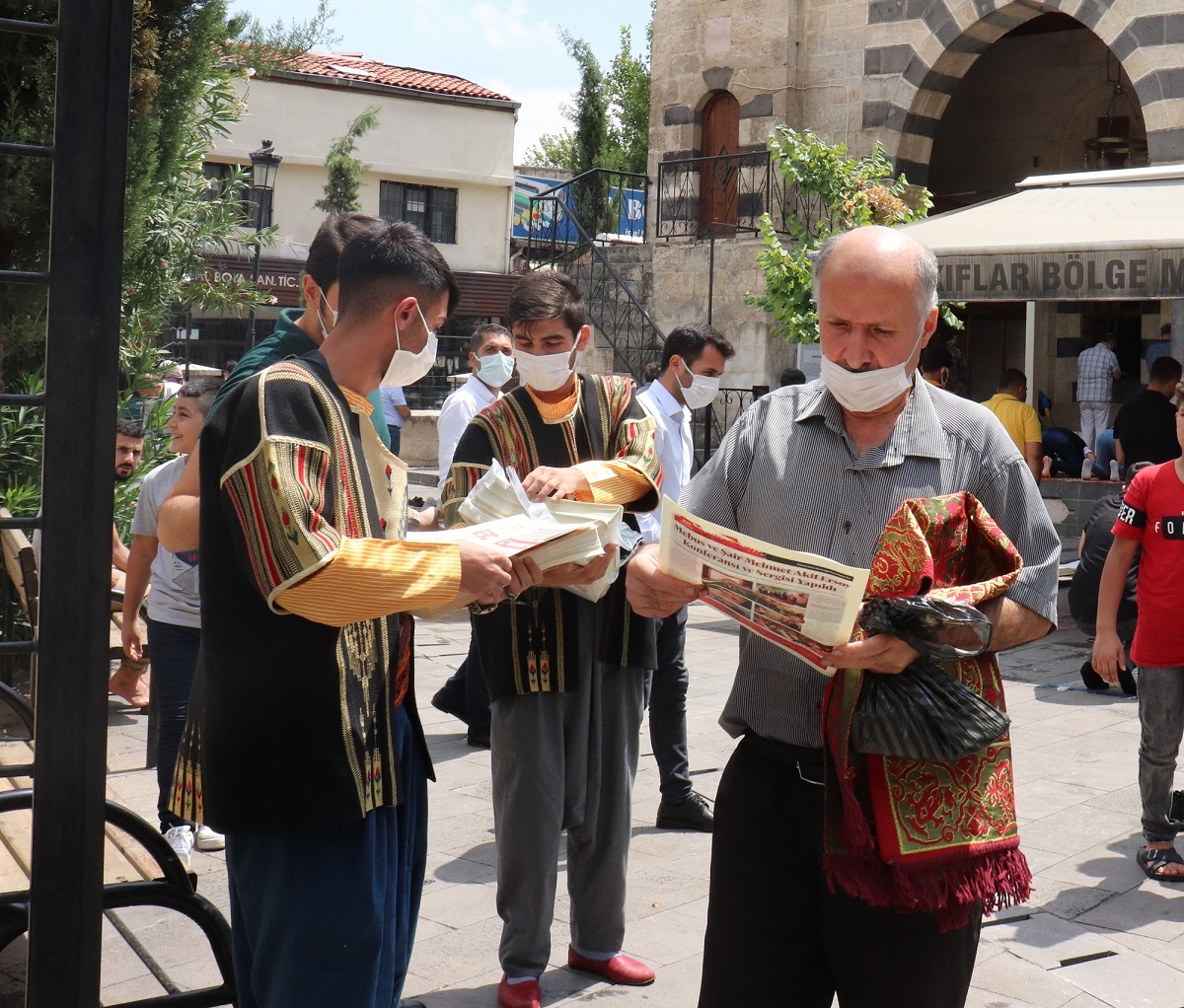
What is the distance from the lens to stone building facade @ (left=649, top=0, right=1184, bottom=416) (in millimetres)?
16641

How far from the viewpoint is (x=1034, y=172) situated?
19938 millimetres

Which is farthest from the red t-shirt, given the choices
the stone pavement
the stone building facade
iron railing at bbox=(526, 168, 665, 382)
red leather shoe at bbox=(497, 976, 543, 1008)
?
iron railing at bbox=(526, 168, 665, 382)

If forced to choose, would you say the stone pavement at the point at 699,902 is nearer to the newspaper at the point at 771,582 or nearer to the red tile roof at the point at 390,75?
the newspaper at the point at 771,582

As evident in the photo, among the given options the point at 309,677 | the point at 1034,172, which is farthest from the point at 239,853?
the point at 1034,172

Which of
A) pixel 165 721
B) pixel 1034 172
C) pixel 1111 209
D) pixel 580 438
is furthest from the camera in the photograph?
pixel 1034 172

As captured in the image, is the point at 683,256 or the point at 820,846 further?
the point at 683,256

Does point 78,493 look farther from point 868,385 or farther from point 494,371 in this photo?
point 494,371

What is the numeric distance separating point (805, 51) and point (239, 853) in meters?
17.1

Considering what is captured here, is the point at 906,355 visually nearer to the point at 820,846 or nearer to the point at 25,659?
the point at 820,846

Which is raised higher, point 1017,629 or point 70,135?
point 70,135

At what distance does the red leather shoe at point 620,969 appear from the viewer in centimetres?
407

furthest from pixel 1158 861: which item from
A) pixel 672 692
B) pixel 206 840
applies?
pixel 206 840

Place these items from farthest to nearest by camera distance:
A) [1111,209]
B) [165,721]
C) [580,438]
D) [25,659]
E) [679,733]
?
[1111,209]
[25,659]
[679,733]
[165,721]
[580,438]

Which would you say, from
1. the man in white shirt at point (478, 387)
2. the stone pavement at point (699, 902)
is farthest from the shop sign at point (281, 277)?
the stone pavement at point (699, 902)
